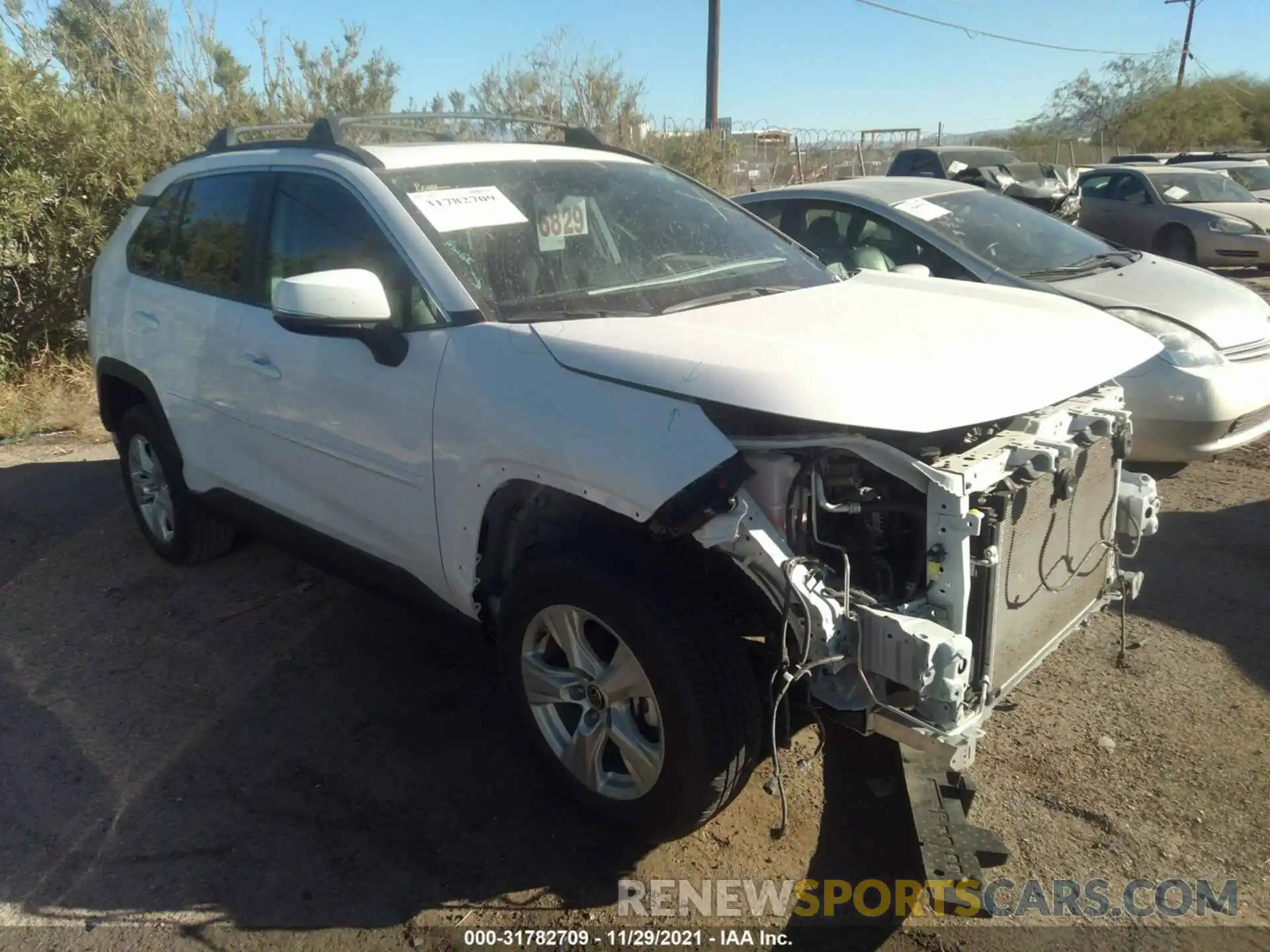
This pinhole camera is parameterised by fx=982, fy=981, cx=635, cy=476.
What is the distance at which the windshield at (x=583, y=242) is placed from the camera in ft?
10.3

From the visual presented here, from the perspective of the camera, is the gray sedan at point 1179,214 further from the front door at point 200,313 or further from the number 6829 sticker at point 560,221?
the front door at point 200,313

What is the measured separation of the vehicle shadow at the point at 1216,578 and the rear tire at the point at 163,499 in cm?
420

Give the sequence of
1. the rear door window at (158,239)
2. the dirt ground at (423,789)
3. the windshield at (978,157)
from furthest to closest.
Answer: the windshield at (978,157)
the rear door window at (158,239)
the dirt ground at (423,789)

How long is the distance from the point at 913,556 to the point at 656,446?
769 mm

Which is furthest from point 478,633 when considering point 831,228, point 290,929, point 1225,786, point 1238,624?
point 831,228

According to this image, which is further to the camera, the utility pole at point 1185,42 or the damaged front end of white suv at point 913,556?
the utility pole at point 1185,42

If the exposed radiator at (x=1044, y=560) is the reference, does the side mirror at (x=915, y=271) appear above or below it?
above

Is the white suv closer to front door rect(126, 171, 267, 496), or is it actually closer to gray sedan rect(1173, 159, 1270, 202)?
front door rect(126, 171, 267, 496)

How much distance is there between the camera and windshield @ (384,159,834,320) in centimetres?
314

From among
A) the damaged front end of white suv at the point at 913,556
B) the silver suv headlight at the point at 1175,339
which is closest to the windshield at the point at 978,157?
the silver suv headlight at the point at 1175,339

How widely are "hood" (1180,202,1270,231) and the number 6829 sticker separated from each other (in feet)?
41.9

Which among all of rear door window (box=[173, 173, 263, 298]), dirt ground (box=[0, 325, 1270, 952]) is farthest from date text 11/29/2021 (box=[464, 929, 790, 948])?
rear door window (box=[173, 173, 263, 298])

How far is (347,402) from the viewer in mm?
3309

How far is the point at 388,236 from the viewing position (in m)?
3.20
